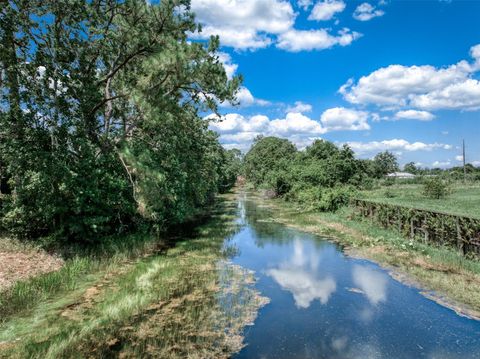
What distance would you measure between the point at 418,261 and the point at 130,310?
12649mm

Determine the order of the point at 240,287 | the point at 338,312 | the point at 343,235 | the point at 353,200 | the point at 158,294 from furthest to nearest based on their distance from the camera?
the point at 353,200 < the point at 343,235 < the point at 240,287 < the point at 158,294 < the point at 338,312

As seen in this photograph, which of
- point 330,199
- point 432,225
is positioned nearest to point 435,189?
point 330,199

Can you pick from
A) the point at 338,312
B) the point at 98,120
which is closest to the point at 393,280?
the point at 338,312

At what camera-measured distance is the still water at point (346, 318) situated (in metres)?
8.34

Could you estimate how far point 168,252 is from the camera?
17891 mm

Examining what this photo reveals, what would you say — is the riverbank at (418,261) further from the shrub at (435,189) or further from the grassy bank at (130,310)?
the shrub at (435,189)

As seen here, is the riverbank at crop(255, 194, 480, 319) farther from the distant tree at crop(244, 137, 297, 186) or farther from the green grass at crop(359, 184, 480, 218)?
the distant tree at crop(244, 137, 297, 186)

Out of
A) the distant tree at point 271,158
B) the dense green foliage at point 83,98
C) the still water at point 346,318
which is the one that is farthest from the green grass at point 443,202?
the distant tree at point 271,158

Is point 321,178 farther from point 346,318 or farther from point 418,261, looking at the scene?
point 346,318

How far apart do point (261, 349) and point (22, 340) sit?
19.1 feet

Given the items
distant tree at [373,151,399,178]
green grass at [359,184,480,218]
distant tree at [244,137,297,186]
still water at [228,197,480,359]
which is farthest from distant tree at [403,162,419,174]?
still water at [228,197,480,359]

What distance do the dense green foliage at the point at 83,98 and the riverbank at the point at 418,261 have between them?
11055 millimetres

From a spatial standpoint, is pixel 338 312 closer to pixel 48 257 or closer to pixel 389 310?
pixel 389 310

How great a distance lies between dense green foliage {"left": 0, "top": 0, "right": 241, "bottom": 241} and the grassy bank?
2654 millimetres
